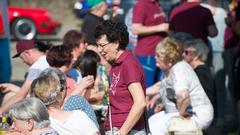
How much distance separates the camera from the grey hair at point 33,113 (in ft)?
17.0

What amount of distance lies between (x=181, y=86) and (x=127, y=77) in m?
1.46

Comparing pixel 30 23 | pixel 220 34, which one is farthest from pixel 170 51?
pixel 30 23

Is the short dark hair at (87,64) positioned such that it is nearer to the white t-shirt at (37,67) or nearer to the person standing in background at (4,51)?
the white t-shirt at (37,67)

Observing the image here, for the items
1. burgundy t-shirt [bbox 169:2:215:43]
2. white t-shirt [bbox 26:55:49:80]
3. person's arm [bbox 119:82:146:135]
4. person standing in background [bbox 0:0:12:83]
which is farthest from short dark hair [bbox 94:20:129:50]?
person standing in background [bbox 0:0:12:83]

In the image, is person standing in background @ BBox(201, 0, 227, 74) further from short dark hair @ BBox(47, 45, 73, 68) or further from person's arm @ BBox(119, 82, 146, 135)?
person's arm @ BBox(119, 82, 146, 135)

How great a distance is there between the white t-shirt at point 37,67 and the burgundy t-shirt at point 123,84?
1.44 metres

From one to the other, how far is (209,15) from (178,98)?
2.05m

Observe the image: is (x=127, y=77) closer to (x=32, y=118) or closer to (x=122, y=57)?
(x=122, y=57)

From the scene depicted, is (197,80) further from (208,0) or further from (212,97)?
(208,0)

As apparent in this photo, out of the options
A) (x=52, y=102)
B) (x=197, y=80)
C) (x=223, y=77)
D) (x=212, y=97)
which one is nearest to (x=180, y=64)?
(x=197, y=80)

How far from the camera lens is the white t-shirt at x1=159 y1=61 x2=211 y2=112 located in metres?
→ 7.34

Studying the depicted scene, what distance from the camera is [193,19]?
9125 millimetres

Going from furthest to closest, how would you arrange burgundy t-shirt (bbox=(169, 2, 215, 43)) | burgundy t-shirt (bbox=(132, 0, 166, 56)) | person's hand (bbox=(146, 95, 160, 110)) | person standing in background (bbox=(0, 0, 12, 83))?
person standing in background (bbox=(0, 0, 12, 83))
burgundy t-shirt (bbox=(132, 0, 166, 56))
burgundy t-shirt (bbox=(169, 2, 215, 43))
person's hand (bbox=(146, 95, 160, 110))

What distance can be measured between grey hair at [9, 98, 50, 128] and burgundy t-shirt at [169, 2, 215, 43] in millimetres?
4222
